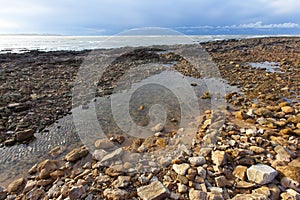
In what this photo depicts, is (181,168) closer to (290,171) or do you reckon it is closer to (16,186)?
(290,171)

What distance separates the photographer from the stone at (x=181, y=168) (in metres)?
2.64

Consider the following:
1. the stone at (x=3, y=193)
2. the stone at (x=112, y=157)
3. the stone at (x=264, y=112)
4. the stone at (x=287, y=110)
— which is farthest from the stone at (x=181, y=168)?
the stone at (x=287, y=110)

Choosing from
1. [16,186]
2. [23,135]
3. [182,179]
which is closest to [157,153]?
[182,179]

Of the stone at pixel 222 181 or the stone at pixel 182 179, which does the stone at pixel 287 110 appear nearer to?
the stone at pixel 222 181

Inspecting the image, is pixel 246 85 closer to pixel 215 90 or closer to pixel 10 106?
pixel 215 90

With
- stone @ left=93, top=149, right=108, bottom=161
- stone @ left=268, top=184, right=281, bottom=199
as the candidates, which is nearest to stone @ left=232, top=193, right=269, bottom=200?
stone @ left=268, top=184, right=281, bottom=199

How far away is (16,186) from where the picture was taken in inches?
113

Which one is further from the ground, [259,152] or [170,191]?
[259,152]

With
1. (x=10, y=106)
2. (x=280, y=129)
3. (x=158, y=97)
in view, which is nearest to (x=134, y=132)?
(x=158, y=97)

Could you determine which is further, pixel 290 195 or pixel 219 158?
pixel 219 158

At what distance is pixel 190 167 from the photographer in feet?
8.94

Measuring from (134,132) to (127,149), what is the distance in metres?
0.89

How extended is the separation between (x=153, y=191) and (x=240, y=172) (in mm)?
1123

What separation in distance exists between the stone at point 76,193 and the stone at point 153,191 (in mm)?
684
